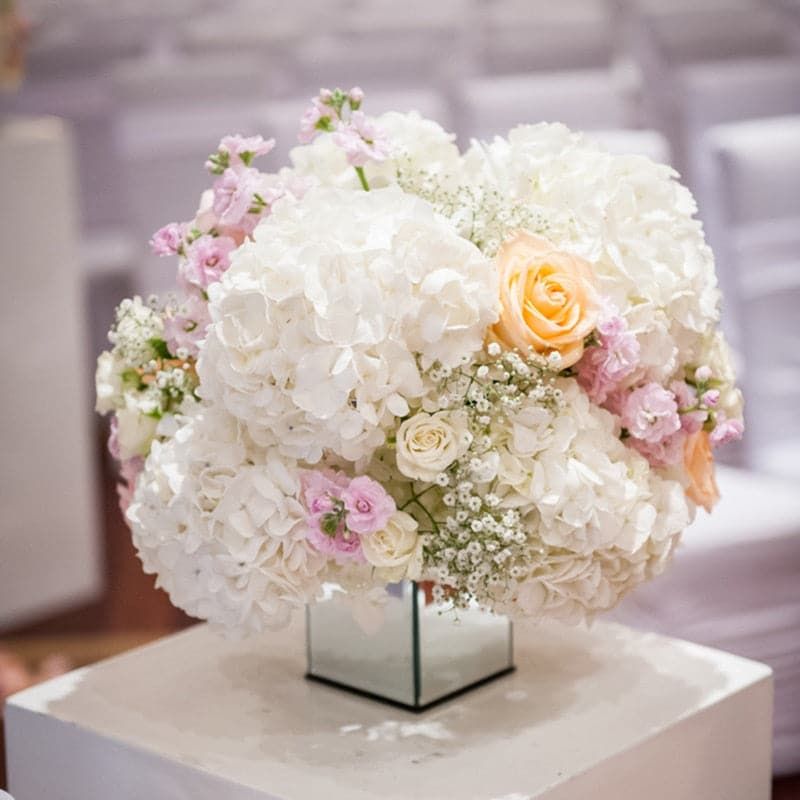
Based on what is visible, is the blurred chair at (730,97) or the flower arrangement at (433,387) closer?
the flower arrangement at (433,387)

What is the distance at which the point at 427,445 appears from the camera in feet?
4.12

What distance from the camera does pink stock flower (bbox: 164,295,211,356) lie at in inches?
55.6

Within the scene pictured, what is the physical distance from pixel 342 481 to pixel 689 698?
45 cm

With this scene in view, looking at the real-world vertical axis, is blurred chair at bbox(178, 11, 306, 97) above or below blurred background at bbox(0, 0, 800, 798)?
above

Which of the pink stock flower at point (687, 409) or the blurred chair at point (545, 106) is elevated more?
the blurred chair at point (545, 106)

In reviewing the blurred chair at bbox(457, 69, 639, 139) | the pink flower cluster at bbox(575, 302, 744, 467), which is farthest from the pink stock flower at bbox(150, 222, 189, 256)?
the blurred chair at bbox(457, 69, 639, 139)

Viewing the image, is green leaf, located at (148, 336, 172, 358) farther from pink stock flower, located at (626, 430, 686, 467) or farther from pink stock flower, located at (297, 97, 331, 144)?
pink stock flower, located at (626, 430, 686, 467)

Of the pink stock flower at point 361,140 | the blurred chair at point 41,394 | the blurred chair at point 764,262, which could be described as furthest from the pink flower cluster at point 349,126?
the blurred chair at point 41,394

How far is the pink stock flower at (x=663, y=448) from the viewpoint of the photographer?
1368 mm

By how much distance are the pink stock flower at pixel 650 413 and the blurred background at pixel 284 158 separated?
87cm

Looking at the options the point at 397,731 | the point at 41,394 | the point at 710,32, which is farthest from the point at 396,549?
the point at 710,32

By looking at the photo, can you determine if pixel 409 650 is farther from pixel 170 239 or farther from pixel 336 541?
pixel 170 239

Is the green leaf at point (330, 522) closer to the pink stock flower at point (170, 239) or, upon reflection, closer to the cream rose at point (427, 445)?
the cream rose at point (427, 445)

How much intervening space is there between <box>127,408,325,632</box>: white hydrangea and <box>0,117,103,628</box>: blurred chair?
1.84m
